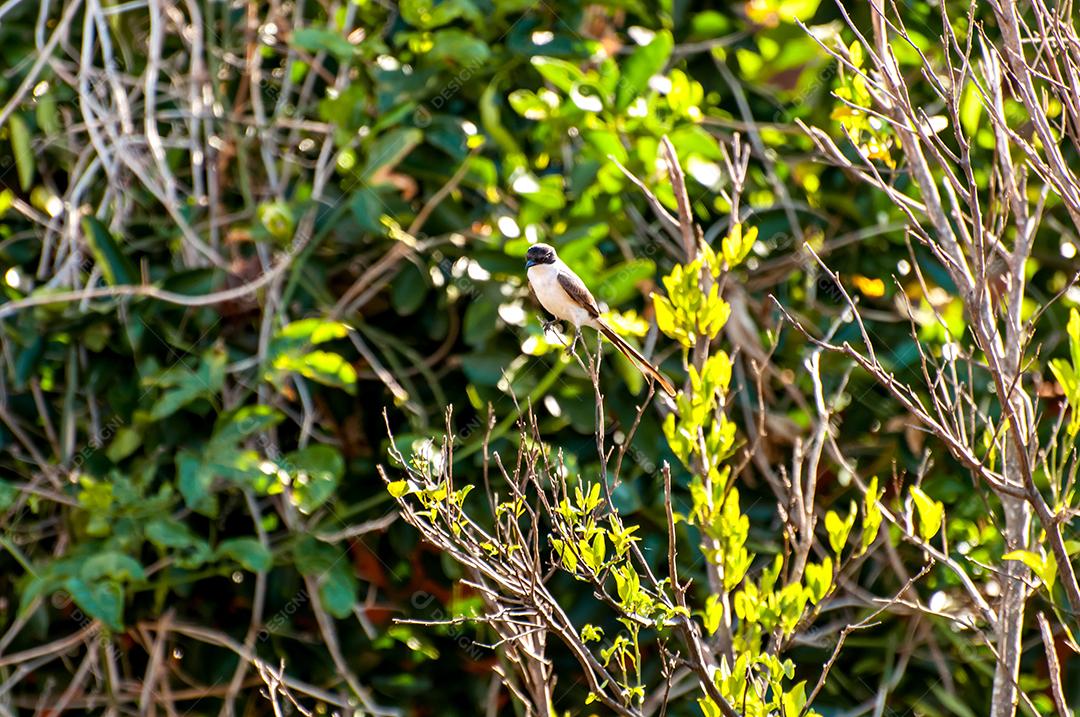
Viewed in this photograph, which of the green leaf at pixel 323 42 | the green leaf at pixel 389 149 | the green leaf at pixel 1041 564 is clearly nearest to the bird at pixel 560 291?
the green leaf at pixel 389 149

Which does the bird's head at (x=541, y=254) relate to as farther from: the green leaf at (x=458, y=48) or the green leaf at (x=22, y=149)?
the green leaf at (x=22, y=149)

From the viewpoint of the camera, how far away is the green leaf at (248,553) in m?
2.79

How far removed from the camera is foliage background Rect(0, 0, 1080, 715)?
2.94 metres

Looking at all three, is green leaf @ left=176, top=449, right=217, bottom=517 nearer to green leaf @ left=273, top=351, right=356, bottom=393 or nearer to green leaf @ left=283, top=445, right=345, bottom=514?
green leaf @ left=283, top=445, right=345, bottom=514

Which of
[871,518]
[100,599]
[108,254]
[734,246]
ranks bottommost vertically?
[100,599]

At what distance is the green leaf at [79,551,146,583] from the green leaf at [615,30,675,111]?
4.93ft

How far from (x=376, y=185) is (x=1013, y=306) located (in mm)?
1587

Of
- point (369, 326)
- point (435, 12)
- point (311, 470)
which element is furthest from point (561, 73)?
point (311, 470)

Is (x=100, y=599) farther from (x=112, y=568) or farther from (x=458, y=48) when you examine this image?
(x=458, y=48)

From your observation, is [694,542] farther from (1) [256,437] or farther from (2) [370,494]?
(1) [256,437]

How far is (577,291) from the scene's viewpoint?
274 centimetres

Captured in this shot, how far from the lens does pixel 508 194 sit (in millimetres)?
3141

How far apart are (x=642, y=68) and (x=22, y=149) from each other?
1.56 meters

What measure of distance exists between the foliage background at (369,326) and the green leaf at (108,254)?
1 cm
